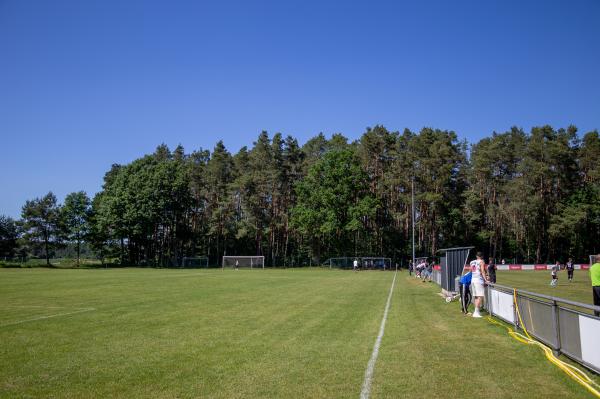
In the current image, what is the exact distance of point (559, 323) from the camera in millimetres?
8789

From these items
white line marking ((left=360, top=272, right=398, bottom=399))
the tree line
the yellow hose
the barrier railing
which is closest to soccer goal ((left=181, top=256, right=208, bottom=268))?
the tree line

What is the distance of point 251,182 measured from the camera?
76.1 m

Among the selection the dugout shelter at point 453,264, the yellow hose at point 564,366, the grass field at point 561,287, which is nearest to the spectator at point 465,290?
the dugout shelter at point 453,264

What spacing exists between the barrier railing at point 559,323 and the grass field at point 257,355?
54cm

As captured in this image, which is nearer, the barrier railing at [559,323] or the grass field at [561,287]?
the barrier railing at [559,323]

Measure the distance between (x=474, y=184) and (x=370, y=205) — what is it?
20.9 metres

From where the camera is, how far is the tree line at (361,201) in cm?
7081

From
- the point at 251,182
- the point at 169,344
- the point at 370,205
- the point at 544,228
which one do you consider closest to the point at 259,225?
the point at 251,182

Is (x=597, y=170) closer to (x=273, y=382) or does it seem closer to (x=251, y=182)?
(x=251, y=182)

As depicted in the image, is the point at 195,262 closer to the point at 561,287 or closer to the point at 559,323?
the point at 561,287

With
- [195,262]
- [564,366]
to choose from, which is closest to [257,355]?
[564,366]

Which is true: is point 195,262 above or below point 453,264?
below

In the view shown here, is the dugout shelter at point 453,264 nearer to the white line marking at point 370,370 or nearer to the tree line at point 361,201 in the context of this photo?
the white line marking at point 370,370

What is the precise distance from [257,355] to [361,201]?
206 feet
